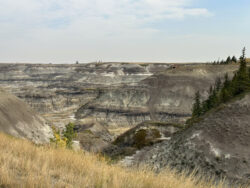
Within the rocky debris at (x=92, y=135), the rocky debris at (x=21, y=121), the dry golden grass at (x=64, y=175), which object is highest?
the dry golden grass at (x=64, y=175)

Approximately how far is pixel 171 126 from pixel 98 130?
82.7 ft

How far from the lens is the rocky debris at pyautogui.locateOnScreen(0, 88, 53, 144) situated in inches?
1806

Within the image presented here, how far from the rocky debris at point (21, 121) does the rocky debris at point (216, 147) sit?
82.4 feet

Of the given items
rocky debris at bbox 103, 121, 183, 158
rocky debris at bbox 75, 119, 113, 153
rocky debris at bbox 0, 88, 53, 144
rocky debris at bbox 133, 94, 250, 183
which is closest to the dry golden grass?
rocky debris at bbox 133, 94, 250, 183

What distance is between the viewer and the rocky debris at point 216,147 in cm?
2567

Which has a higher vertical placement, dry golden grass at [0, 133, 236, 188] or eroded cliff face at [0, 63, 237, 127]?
dry golden grass at [0, 133, 236, 188]

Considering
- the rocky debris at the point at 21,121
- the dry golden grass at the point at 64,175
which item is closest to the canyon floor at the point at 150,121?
the rocky debris at the point at 21,121

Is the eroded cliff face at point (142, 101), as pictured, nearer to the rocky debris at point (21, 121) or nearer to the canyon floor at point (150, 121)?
the canyon floor at point (150, 121)

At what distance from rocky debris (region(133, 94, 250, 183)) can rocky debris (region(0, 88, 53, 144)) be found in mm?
25101

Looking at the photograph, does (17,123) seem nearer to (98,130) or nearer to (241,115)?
(98,130)

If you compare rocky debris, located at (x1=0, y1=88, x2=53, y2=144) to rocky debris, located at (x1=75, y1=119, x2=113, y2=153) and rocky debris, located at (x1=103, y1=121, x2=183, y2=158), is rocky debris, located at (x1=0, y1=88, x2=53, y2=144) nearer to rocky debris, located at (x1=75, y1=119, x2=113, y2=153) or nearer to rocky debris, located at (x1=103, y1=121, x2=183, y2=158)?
rocky debris, located at (x1=75, y1=119, x2=113, y2=153)

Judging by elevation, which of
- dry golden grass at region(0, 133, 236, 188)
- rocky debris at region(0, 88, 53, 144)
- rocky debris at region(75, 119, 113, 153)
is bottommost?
rocky debris at region(75, 119, 113, 153)

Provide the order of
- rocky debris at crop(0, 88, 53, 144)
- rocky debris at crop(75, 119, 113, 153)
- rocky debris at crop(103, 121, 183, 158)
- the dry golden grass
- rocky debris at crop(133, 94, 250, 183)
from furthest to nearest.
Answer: rocky debris at crop(75, 119, 113, 153), rocky debris at crop(103, 121, 183, 158), rocky debris at crop(0, 88, 53, 144), rocky debris at crop(133, 94, 250, 183), the dry golden grass

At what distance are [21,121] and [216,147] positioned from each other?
124 feet
